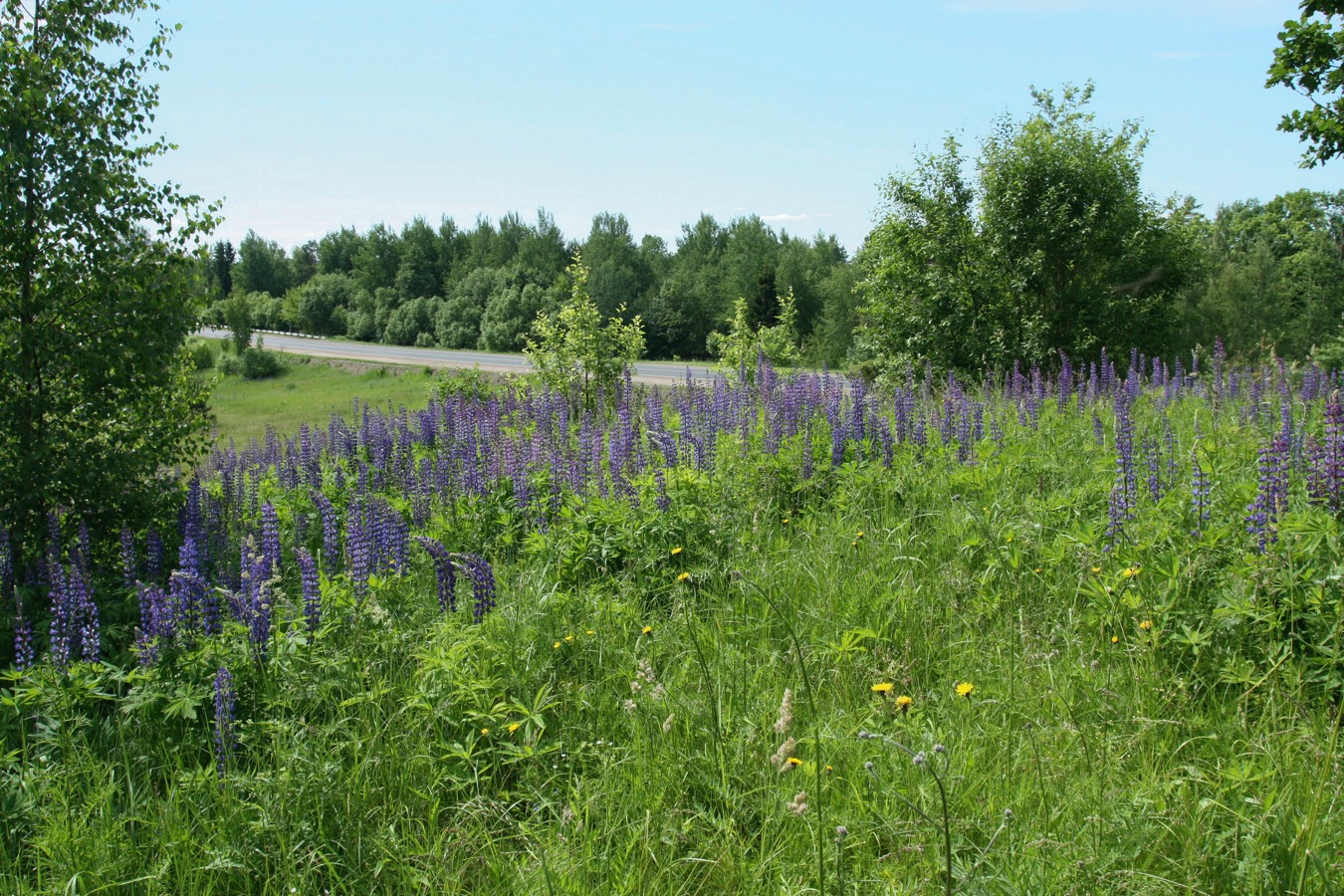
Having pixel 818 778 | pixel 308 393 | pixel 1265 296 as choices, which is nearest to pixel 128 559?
pixel 818 778

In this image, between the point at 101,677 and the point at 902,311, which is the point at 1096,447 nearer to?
the point at 101,677

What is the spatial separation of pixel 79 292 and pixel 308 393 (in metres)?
41.0

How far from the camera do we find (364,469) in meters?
6.82

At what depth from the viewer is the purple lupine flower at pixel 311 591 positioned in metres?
3.72

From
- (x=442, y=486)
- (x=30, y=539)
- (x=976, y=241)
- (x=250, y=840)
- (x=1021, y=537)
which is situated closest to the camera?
(x=250, y=840)

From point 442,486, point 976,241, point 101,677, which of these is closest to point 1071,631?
point 101,677

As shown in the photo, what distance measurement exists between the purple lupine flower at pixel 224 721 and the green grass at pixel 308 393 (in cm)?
2869

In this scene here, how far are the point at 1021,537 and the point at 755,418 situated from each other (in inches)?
138

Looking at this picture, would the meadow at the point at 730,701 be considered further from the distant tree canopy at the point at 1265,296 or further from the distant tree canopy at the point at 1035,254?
the distant tree canopy at the point at 1265,296

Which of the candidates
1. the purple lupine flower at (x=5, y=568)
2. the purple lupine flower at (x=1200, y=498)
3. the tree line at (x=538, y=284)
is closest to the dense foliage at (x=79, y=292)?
the purple lupine flower at (x=5, y=568)

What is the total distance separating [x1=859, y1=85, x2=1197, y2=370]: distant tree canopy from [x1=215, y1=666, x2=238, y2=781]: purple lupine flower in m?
21.3

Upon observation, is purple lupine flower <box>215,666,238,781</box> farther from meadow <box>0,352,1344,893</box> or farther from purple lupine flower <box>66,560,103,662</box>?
purple lupine flower <box>66,560,103,662</box>

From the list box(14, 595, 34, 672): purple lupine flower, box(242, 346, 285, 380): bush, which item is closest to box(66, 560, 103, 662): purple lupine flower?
box(14, 595, 34, 672): purple lupine flower

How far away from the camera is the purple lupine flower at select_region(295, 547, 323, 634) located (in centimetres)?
372
